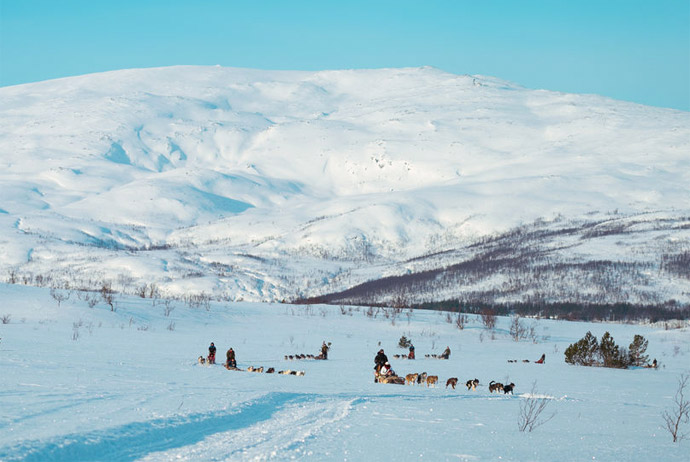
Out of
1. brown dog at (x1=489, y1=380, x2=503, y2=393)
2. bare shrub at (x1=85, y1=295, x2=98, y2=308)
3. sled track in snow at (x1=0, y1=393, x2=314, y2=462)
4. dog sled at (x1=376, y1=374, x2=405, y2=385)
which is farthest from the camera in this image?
bare shrub at (x1=85, y1=295, x2=98, y2=308)

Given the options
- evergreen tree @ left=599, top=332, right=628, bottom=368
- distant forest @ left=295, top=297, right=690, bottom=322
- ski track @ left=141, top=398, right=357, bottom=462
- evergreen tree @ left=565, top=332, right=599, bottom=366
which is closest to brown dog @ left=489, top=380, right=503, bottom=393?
ski track @ left=141, top=398, right=357, bottom=462

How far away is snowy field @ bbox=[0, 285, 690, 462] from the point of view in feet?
38.8

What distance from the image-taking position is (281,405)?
1603 centimetres

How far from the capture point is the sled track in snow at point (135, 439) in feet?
34.9

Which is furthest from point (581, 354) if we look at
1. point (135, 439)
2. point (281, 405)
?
point (135, 439)

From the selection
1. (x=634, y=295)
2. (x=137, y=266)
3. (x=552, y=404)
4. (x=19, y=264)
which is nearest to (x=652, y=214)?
(x=634, y=295)

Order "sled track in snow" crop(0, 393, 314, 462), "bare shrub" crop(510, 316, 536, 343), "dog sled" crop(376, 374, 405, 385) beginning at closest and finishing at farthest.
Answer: "sled track in snow" crop(0, 393, 314, 462) → "dog sled" crop(376, 374, 405, 385) → "bare shrub" crop(510, 316, 536, 343)

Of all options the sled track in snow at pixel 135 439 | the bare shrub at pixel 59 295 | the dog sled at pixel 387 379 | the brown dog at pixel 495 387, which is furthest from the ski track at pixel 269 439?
the bare shrub at pixel 59 295

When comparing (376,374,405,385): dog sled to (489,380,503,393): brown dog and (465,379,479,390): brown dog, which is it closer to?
(465,379,479,390): brown dog

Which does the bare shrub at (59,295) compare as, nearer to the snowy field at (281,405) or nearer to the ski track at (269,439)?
the snowy field at (281,405)

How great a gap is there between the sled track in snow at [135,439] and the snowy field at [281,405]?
0.10 feet

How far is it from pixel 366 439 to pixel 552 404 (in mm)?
8747

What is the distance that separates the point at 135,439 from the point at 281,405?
4.66 m

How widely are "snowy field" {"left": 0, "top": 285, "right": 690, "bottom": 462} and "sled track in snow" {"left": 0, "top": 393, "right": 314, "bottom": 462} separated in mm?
29
